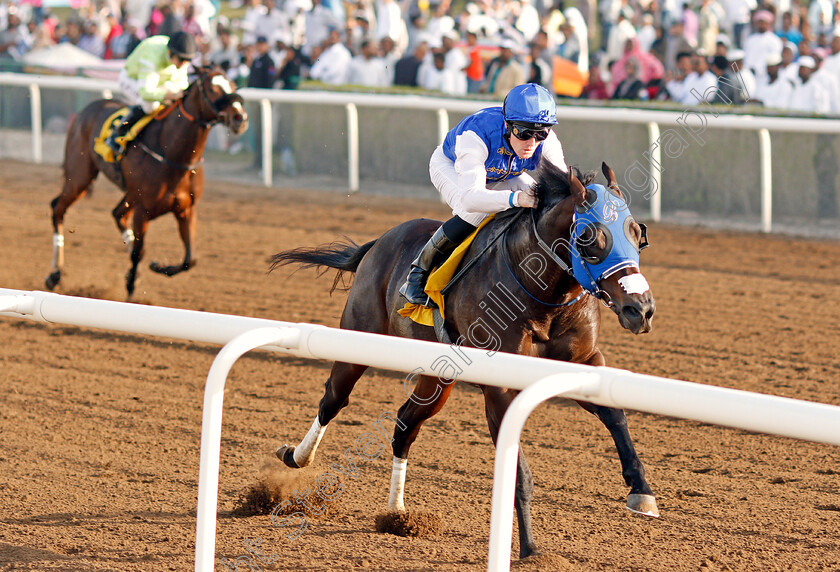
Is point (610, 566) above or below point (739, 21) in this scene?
below

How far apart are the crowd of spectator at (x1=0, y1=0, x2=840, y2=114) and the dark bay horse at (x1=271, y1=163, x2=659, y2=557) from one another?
4882 millimetres

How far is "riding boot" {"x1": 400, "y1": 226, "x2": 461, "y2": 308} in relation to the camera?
12.6 feet

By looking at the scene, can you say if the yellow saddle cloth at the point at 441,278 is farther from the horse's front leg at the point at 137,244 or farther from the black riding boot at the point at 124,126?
the black riding boot at the point at 124,126

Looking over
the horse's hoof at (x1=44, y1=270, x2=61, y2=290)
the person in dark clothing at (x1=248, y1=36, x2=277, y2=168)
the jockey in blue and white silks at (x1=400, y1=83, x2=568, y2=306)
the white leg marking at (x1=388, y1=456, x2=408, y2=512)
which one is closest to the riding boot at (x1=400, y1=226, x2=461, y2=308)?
the jockey in blue and white silks at (x1=400, y1=83, x2=568, y2=306)

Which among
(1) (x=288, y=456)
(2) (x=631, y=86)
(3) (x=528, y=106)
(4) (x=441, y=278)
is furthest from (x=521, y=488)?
(2) (x=631, y=86)

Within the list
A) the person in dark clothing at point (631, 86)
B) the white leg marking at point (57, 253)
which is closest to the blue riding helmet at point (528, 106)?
the white leg marking at point (57, 253)

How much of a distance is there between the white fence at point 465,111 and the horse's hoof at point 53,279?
4.62m

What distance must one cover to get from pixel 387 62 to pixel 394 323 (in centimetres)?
1034

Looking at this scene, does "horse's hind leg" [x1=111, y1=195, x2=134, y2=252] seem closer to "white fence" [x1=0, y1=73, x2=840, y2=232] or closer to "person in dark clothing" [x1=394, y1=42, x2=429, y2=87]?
"white fence" [x1=0, y1=73, x2=840, y2=232]

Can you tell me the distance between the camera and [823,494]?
4070mm

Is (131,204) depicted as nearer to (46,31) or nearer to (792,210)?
(792,210)

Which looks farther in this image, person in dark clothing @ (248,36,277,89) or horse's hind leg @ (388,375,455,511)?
person in dark clothing @ (248,36,277,89)

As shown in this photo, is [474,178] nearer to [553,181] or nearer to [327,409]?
[553,181]

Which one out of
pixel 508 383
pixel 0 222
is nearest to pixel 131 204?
pixel 0 222
